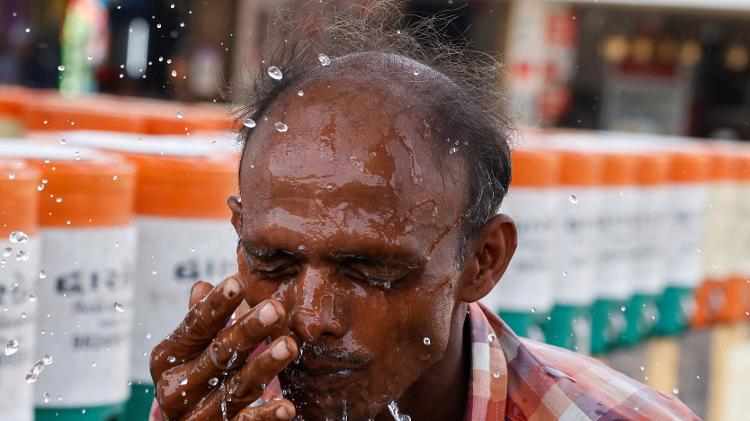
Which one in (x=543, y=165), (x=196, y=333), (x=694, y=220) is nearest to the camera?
(x=196, y=333)

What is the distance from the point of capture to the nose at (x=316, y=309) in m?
2.04

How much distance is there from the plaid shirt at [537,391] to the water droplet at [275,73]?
0.68 m

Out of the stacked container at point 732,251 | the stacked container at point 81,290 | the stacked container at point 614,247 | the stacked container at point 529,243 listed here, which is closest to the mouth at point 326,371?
the stacked container at point 81,290

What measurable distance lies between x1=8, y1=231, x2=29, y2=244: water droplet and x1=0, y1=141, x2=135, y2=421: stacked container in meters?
0.17

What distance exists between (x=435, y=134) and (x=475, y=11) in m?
14.9

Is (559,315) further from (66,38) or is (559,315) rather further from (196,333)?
(66,38)

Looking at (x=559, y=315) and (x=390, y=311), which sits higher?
(x=390, y=311)

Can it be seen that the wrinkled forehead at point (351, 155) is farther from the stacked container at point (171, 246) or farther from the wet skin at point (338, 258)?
the stacked container at point (171, 246)

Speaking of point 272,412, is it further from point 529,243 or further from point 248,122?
point 529,243

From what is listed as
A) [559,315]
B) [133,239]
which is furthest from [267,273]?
[559,315]

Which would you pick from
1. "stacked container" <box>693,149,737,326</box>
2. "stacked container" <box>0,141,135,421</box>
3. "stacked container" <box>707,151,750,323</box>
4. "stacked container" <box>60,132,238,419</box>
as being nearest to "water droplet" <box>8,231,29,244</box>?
"stacked container" <box>0,141,135,421</box>

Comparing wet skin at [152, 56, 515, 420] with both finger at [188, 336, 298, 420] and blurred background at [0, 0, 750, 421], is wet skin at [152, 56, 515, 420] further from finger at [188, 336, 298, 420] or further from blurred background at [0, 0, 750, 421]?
blurred background at [0, 0, 750, 421]

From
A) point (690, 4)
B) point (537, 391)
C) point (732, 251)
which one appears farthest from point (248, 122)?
point (690, 4)

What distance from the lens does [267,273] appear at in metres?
2.20
